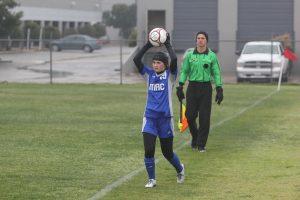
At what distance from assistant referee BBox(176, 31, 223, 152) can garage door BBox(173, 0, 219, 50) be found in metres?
33.1

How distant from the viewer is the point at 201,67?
13.3m

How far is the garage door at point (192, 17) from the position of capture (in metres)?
46.5

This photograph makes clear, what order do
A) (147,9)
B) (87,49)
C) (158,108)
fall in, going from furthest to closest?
1. (87,49)
2. (147,9)
3. (158,108)

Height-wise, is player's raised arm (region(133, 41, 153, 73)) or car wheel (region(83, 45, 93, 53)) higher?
player's raised arm (region(133, 41, 153, 73))

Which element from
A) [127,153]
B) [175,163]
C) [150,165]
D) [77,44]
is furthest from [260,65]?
[77,44]

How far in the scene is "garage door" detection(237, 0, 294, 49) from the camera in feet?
149

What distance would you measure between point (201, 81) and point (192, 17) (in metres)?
33.7

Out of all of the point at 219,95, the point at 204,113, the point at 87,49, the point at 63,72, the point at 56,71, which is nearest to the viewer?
the point at 219,95

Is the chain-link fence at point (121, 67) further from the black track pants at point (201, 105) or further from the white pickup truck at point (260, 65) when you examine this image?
the black track pants at point (201, 105)

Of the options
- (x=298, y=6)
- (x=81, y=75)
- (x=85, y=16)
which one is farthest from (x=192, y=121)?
(x=85, y=16)

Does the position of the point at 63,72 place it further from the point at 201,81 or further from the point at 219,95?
the point at 219,95

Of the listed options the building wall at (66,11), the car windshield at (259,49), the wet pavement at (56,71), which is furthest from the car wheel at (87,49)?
the car windshield at (259,49)

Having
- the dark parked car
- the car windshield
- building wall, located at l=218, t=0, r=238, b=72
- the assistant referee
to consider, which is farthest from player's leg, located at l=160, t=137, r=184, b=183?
the dark parked car

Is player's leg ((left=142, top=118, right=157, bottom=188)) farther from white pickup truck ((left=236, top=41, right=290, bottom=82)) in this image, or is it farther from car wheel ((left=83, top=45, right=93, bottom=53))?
car wheel ((left=83, top=45, right=93, bottom=53))
